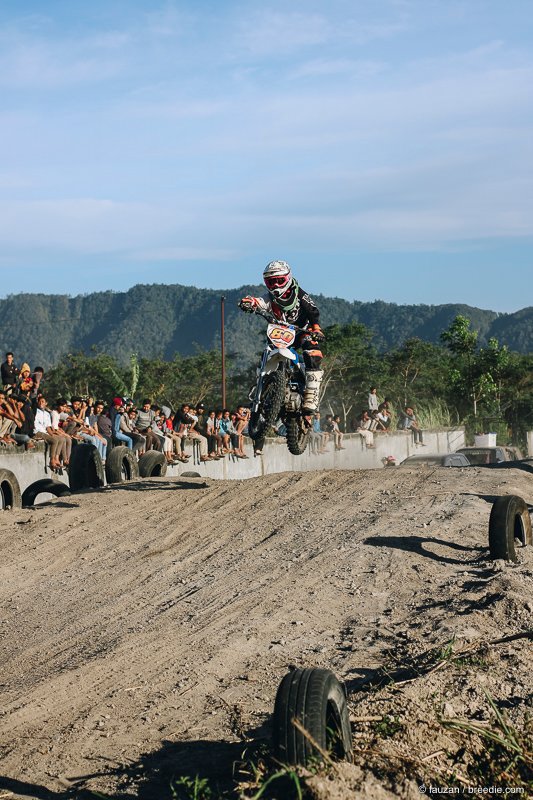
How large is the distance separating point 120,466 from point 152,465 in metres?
1.28

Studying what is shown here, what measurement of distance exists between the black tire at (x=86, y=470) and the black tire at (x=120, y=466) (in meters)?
0.20

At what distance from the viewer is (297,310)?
1108 cm

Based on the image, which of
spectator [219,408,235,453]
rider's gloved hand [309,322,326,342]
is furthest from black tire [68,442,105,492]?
rider's gloved hand [309,322,326,342]

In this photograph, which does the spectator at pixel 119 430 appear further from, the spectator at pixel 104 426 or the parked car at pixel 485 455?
the parked car at pixel 485 455

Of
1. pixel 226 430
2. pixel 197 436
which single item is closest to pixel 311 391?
pixel 197 436

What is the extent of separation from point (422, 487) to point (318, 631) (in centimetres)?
534

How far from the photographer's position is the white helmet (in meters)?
10.8

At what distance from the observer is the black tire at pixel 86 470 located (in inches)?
646

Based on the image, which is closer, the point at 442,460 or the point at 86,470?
the point at 86,470

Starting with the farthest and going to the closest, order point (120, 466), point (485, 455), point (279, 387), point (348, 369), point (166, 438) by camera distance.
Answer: point (348, 369)
point (485, 455)
point (166, 438)
point (120, 466)
point (279, 387)

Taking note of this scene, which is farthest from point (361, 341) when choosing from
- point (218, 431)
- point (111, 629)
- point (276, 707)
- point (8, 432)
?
point (276, 707)

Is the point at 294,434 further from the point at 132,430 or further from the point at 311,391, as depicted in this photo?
the point at 132,430

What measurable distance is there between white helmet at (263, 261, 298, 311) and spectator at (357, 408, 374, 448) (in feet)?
56.7

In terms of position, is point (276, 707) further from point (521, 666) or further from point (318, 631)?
point (318, 631)
